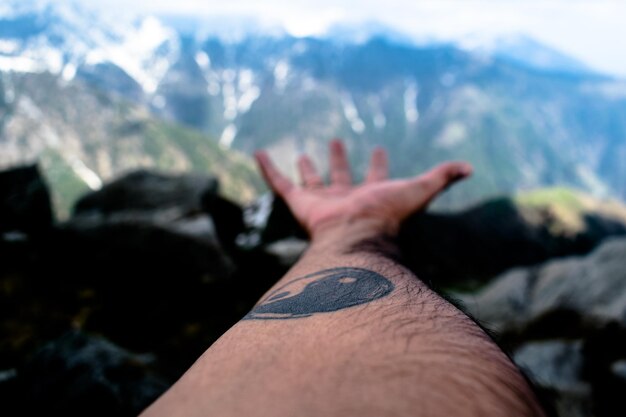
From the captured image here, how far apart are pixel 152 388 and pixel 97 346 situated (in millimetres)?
1412

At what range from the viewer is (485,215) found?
507 ft

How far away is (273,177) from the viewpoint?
9.06m

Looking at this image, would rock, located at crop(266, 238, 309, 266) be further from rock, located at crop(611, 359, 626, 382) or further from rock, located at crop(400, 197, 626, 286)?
rock, located at crop(400, 197, 626, 286)

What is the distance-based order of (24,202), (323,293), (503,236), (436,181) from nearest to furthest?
(323,293) < (436,181) < (24,202) < (503,236)

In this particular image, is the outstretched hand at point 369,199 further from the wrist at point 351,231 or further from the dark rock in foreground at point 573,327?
the dark rock in foreground at point 573,327

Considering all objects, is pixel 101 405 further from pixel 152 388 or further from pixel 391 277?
pixel 391 277

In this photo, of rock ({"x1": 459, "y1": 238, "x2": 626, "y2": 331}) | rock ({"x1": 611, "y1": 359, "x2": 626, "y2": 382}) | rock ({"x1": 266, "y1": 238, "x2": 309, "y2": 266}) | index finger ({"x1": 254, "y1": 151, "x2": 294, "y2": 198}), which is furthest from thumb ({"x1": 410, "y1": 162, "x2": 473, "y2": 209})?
rock ({"x1": 611, "y1": 359, "x2": 626, "y2": 382})

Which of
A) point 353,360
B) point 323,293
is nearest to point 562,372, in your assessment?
point 323,293

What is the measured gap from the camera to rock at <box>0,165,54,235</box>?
11180 mm

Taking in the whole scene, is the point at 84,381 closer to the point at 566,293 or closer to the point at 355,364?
the point at 355,364

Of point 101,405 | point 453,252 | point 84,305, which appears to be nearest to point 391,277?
point 101,405

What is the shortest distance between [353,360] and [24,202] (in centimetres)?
1316

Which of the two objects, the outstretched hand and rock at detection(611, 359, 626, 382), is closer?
the outstretched hand

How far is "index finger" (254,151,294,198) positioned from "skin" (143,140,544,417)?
189 inches
